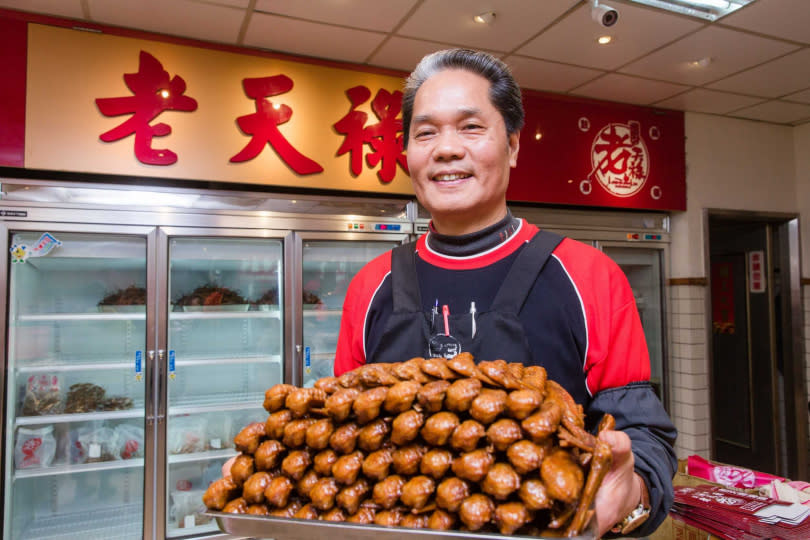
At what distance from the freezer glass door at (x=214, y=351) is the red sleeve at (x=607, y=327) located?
100 inches

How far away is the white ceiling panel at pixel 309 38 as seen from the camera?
322cm

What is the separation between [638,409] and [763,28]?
3.48 m

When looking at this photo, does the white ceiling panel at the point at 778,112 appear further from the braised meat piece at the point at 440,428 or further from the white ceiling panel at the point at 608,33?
the braised meat piece at the point at 440,428

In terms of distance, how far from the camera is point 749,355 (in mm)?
5500

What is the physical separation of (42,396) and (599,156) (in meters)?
4.62

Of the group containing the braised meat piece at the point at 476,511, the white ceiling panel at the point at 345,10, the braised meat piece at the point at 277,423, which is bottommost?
the braised meat piece at the point at 476,511

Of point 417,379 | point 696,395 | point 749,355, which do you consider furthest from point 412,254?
point 749,355

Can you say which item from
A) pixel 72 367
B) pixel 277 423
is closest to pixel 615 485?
pixel 277 423

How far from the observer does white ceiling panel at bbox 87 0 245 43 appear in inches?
117

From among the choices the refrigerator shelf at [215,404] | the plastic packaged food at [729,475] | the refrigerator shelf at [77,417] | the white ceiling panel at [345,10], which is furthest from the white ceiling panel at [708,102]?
the refrigerator shelf at [77,417]

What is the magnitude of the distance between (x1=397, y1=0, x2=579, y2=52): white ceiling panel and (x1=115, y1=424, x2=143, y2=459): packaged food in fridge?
3.17m

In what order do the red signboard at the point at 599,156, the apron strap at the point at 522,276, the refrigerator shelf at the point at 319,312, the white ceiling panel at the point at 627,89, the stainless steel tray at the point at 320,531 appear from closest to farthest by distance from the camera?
the stainless steel tray at the point at 320,531 → the apron strap at the point at 522,276 → the refrigerator shelf at the point at 319,312 → the white ceiling panel at the point at 627,89 → the red signboard at the point at 599,156

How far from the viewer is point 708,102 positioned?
4.74m

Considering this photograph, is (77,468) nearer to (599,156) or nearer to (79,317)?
(79,317)
